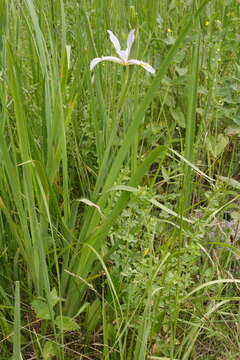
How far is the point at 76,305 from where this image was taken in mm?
1108

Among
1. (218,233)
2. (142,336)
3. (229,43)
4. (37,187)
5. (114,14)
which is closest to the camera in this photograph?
(142,336)

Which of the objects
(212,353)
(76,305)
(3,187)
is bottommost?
(212,353)

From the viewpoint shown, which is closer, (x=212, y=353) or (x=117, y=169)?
(x=117, y=169)

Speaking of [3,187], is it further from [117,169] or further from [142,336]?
[142,336]

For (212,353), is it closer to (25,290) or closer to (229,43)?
(25,290)

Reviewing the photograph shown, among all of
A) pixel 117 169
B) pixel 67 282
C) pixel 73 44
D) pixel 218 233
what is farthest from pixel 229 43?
pixel 67 282

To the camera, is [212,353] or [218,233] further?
[218,233]

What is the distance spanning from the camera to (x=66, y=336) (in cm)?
111

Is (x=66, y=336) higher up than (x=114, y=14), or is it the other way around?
(x=114, y=14)

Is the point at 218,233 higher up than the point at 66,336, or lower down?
higher up

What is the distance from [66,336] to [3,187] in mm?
374

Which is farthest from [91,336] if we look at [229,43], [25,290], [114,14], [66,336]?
[229,43]

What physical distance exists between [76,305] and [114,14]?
96 centimetres

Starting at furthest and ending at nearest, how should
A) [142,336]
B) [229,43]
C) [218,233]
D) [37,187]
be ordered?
1. [229,43]
2. [218,233]
3. [37,187]
4. [142,336]
